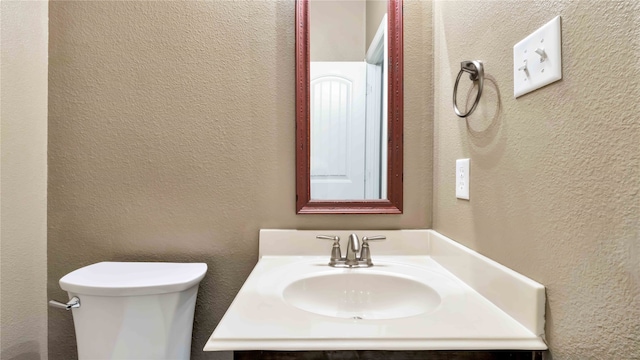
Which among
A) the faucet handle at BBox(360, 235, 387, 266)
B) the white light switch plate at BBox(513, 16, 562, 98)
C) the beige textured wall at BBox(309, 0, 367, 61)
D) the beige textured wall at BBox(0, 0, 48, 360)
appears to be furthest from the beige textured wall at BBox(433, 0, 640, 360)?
the beige textured wall at BBox(0, 0, 48, 360)

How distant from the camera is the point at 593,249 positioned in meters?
0.48

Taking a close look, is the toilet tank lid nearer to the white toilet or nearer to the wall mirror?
the white toilet

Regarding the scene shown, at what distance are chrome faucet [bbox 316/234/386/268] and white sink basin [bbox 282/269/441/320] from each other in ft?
0.18

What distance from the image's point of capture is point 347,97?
1.17 meters

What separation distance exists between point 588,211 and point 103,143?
138cm

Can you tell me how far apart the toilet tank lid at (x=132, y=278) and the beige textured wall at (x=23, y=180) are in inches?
9.9

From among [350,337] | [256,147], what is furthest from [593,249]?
[256,147]

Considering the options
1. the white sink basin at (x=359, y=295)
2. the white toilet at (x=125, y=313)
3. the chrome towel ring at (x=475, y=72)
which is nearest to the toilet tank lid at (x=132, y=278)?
the white toilet at (x=125, y=313)

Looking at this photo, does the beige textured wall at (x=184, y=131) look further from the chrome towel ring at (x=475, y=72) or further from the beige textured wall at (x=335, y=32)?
the chrome towel ring at (x=475, y=72)

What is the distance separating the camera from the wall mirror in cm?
117

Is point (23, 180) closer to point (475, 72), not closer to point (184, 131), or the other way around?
point (184, 131)

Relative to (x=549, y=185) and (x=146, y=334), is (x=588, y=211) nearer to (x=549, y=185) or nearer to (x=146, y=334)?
(x=549, y=185)

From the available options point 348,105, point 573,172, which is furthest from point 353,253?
point 573,172

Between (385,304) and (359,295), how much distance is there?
78 millimetres
